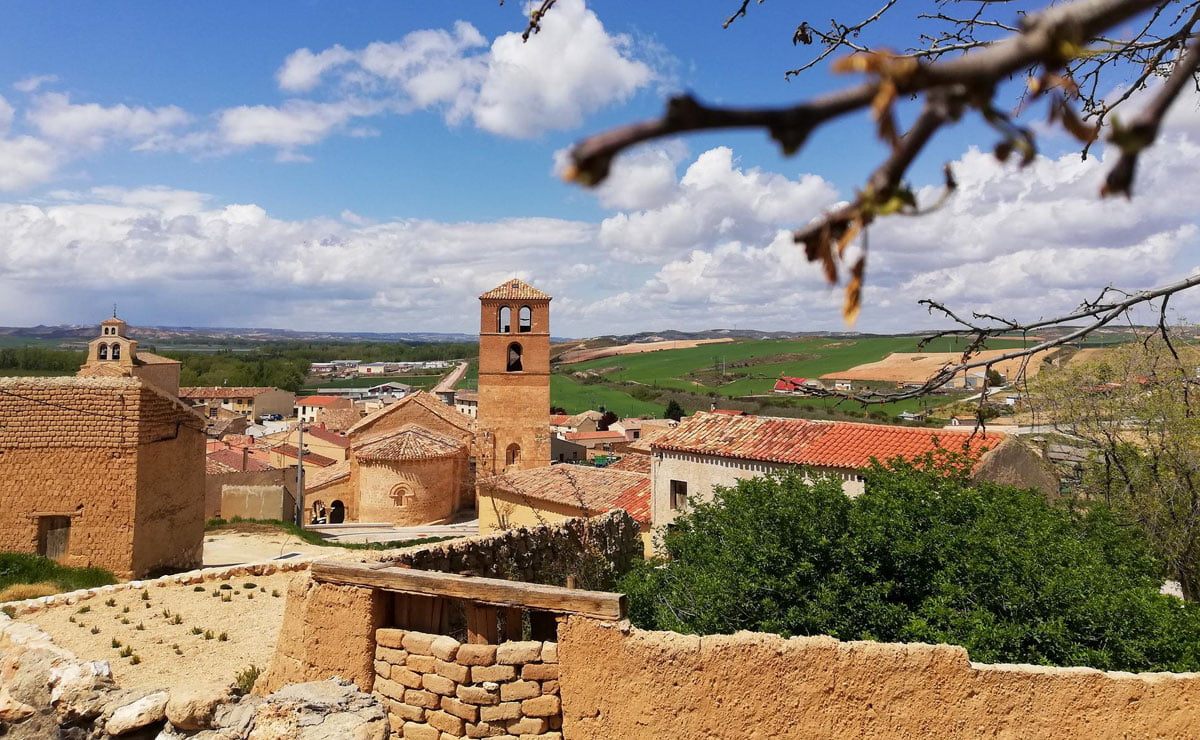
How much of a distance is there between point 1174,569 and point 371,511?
25422 millimetres

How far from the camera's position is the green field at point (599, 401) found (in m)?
70.0

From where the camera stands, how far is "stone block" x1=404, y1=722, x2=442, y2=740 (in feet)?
18.3

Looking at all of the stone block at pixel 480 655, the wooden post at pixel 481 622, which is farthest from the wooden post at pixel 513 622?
the stone block at pixel 480 655

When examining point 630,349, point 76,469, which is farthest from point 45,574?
point 630,349

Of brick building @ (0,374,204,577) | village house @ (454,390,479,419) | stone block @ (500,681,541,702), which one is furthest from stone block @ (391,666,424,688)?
village house @ (454,390,479,419)

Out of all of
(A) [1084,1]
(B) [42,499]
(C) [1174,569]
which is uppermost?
(A) [1084,1]

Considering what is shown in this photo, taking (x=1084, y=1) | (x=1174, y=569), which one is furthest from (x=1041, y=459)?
(x=1084, y=1)

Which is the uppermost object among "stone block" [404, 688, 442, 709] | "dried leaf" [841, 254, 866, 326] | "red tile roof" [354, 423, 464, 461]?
"dried leaf" [841, 254, 866, 326]

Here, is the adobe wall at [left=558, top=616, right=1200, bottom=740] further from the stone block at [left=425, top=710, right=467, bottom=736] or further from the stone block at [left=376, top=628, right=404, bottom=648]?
the stone block at [left=376, top=628, right=404, bottom=648]

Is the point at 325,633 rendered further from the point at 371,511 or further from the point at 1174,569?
the point at 371,511

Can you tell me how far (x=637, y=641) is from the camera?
5.22m

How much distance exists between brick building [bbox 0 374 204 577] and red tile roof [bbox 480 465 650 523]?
9.18m

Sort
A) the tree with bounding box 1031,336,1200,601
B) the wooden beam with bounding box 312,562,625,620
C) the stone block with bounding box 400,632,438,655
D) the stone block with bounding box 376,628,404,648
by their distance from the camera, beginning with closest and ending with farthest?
the wooden beam with bounding box 312,562,625,620 → the stone block with bounding box 400,632,438,655 → the stone block with bounding box 376,628,404,648 → the tree with bounding box 1031,336,1200,601

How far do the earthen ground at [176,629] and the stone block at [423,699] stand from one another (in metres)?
2.81
